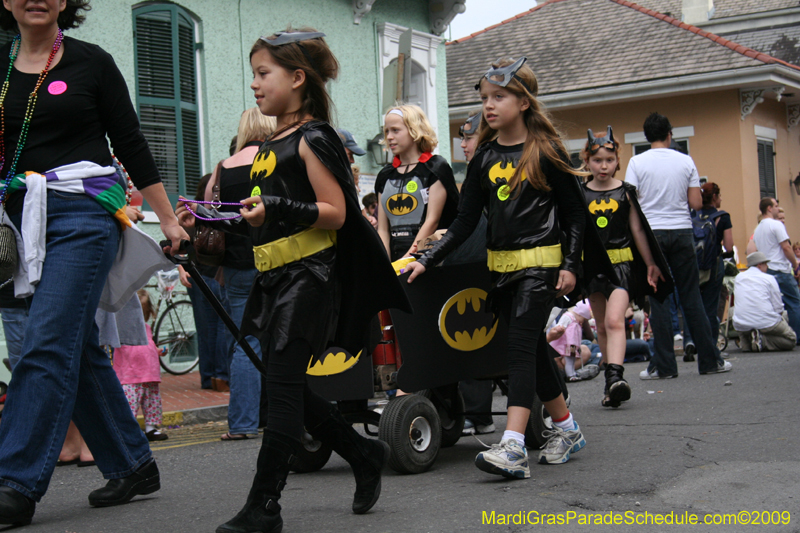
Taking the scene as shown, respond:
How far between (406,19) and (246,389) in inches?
459

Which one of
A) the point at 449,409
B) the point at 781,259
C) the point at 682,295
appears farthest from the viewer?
the point at 781,259

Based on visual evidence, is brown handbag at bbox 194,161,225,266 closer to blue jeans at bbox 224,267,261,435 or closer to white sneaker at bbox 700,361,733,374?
blue jeans at bbox 224,267,261,435

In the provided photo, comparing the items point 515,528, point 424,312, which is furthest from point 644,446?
point 515,528

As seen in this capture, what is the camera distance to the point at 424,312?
478cm

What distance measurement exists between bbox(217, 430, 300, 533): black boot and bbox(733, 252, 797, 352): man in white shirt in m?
9.55

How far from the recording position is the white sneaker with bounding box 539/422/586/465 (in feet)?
15.5

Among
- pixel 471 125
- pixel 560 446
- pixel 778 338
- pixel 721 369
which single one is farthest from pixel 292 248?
pixel 778 338

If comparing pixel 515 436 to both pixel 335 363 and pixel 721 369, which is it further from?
pixel 721 369

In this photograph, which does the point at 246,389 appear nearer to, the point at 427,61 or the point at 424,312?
the point at 424,312

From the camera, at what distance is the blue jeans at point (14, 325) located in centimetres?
481

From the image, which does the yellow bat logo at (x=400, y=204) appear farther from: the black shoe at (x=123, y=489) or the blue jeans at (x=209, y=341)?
the blue jeans at (x=209, y=341)

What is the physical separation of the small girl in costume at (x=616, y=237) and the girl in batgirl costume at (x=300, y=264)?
3.73 meters

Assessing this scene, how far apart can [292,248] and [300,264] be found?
7cm

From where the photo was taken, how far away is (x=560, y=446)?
474cm
